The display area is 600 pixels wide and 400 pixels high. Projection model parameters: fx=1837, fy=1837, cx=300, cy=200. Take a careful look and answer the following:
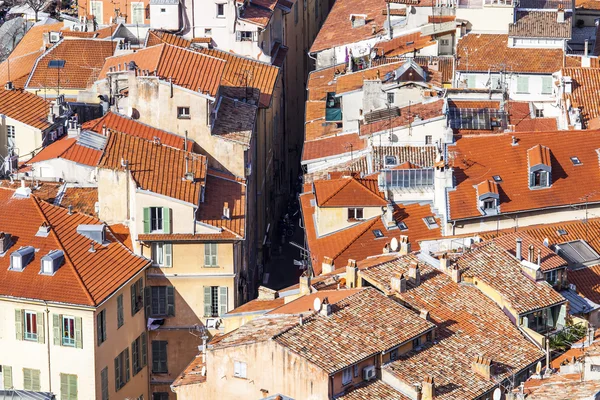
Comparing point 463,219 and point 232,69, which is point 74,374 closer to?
point 463,219

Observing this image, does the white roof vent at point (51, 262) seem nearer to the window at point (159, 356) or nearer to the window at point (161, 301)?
the window at point (161, 301)

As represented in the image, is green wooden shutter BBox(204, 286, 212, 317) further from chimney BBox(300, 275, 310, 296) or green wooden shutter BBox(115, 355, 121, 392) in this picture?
chimney BBox(300, 275, 310, 296)

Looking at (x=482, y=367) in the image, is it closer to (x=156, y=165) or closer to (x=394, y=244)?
(x=394, y=244)

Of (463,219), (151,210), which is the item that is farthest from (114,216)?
(463,219)

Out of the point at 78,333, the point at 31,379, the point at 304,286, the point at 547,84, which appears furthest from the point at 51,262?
the point at 547,84

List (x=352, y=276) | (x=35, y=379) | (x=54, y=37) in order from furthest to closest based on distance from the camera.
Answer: (x=54, y=37)
(x=35, y=379)
(x=352, y=276)

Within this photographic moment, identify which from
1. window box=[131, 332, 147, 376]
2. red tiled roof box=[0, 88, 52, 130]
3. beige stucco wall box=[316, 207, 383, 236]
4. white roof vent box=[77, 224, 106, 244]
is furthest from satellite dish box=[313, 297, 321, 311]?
red tiled roof box=[0, 88, 52, 130]
